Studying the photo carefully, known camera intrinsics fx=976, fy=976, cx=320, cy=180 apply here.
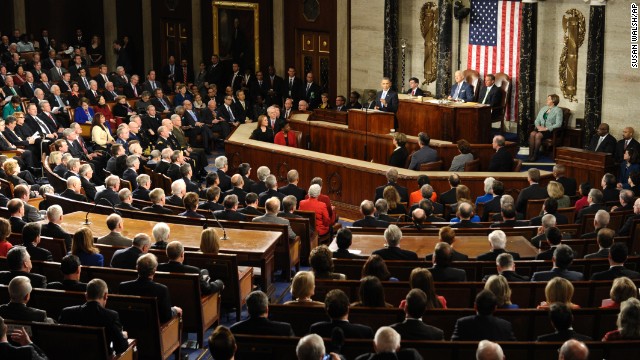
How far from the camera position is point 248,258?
882cm

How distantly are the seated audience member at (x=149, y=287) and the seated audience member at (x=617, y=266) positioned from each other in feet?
11.3

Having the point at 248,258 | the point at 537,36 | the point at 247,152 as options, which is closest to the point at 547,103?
the point at 537,36

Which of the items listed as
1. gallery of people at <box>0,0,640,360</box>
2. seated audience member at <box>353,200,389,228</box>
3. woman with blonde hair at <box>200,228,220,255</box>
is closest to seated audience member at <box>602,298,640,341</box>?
gallery of people at <box>0,0,640,360</box>

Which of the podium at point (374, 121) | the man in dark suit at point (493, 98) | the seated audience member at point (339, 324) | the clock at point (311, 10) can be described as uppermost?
the clock at point (311, 10)

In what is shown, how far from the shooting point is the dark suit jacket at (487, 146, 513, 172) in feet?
44.8

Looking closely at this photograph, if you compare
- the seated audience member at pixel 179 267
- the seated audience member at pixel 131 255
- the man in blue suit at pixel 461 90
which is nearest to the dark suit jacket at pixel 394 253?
the seated audience member at pixel 179 267

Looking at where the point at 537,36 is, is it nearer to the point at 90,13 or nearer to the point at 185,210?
the point at 185,210

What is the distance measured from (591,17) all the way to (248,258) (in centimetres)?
899

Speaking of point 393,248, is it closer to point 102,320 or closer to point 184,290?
point 184,290

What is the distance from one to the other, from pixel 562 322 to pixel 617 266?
6.26 feet

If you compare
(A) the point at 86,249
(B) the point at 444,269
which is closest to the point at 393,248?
(B) the point at 444,269

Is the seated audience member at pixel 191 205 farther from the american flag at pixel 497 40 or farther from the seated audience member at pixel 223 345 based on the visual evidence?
the american flag at pixel 497 40

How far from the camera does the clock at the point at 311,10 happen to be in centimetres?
2053

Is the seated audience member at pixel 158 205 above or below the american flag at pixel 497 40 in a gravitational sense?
below
